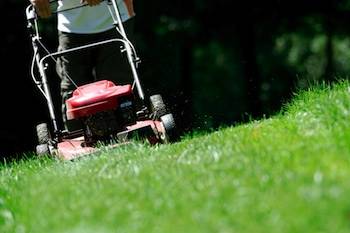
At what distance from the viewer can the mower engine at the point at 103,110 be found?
18.7 feet

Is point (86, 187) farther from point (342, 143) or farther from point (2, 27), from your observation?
point (2, 27)

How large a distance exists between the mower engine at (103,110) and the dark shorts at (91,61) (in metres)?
0.75

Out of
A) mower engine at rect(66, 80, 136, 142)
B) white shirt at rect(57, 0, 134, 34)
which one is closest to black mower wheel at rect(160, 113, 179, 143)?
mower engine at rect(66, 80, 136, 142)

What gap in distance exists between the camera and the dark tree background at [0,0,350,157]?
492 inches

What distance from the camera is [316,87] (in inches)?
227

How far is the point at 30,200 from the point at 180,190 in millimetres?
804

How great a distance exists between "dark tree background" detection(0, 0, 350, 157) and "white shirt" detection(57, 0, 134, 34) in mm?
1296

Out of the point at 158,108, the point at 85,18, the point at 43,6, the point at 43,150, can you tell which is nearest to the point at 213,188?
the point at 158,108

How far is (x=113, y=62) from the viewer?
662 centimetres

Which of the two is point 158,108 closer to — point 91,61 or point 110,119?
point 110,119

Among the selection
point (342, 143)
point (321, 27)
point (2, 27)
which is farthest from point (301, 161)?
point (321, 27)

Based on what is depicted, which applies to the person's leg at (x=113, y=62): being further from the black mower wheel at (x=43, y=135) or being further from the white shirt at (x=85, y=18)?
the black mower wheel at (x=43, y=135)

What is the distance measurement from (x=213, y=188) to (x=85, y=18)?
3.52m

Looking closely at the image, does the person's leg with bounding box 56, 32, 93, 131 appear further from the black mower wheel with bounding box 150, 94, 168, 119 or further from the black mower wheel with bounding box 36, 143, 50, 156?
the black mower wheel with bounding box 150, 94, 168, 119
